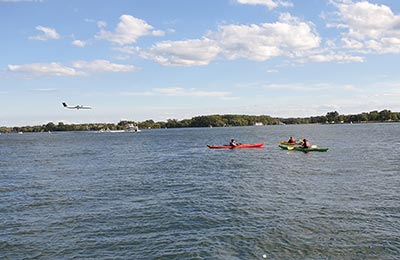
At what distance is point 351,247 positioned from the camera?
1745 centimetres

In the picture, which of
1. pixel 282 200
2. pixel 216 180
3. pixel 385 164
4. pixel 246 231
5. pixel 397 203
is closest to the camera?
pixel 246 231

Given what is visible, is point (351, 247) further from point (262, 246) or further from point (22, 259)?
point (22, 259)

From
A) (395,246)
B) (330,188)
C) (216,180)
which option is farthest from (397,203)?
(216,180)

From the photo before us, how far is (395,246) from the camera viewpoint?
1748 centimetres

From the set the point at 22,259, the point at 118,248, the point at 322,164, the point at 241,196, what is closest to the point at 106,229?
the point at 118,248

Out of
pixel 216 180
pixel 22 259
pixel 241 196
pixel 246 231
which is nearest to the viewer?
pixel 22 259

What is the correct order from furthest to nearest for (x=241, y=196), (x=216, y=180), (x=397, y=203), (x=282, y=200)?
(x=216, y=180) < (x=241, y=196) < (x=282, y=200) < (x=397, y=203)

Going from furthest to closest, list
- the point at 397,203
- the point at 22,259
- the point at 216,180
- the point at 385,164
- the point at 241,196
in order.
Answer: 1. the point at 385,164
2. the point at 216,180
3. the point at 241,196
4. the point at 397,203
5. the point at 22,259

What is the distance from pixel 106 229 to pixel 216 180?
1787 centimetres

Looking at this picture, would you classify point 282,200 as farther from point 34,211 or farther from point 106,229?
point 34,211

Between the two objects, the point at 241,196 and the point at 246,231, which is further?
the point at 241,196

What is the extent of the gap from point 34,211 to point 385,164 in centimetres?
3855

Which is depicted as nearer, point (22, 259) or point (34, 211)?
point (22, 259)

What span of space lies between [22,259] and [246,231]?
10671 mm
